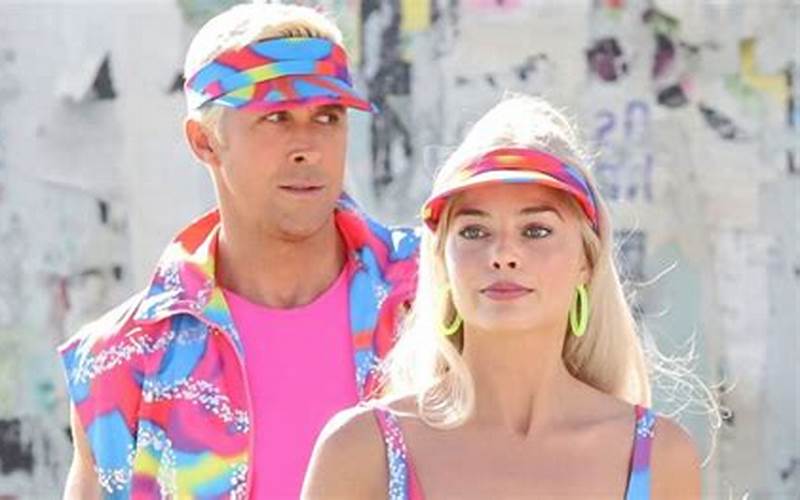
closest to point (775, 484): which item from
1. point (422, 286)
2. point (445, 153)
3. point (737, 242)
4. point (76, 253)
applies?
point (737, 242)

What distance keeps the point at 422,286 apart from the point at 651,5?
3338 millimetres

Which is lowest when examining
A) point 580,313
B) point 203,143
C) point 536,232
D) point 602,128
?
point 580,313

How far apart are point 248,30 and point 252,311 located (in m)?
0.49

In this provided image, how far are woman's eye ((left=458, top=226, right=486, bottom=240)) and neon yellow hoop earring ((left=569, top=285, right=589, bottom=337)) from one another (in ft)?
0.68

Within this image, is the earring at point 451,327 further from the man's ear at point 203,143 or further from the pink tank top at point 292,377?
the man's ear at point 203,143

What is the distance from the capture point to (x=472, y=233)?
343cm

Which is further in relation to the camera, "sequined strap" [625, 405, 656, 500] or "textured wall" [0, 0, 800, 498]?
"textured wall" [0, 0, 800, 498]

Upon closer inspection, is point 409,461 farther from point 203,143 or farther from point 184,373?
point 203,143

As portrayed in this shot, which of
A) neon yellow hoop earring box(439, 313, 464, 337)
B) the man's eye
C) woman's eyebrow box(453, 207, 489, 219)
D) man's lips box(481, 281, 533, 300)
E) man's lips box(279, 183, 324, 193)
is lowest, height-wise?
neon yellow hoop earring box(439, 313, 464, 337)

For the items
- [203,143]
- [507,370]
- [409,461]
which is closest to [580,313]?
[507,370]

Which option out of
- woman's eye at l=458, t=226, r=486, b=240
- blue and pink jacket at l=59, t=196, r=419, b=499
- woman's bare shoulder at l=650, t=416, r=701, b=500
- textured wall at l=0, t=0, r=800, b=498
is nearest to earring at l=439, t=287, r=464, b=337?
woman's eye at l=458, t=226, r=486, b=240

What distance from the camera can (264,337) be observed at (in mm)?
4125

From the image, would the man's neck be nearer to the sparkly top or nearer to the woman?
the woman

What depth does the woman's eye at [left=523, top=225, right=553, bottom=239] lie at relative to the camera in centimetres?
342
